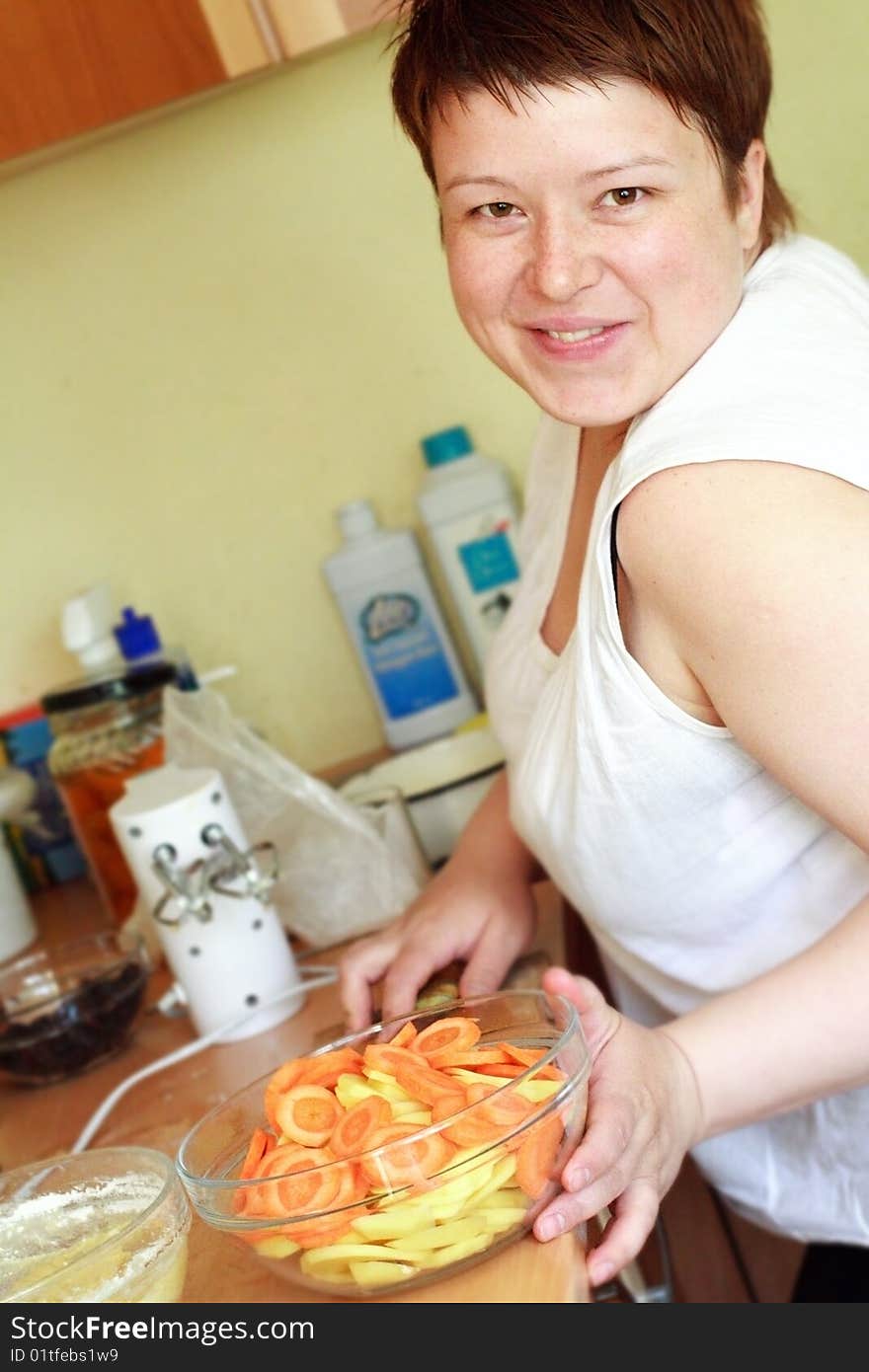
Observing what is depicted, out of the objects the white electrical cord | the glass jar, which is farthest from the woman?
the glass jar

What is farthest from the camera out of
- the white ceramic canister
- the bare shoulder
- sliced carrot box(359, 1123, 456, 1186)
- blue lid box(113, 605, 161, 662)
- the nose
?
blue lid box(113, 605, 161, 662)

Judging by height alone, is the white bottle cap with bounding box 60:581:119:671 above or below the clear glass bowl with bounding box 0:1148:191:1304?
above

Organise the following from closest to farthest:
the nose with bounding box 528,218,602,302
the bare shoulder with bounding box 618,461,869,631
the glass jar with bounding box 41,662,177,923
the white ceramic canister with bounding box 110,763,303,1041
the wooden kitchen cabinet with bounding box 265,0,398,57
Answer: the bare shoulder with bounding box 618,461,869,631 < the nose with bounding box 528,218,602,302 < the white ceramic canister with bounding box 110,763,303,1041 < the wooden kitchen cabinet with bounding box 265,0,398,57 < the glass jar with bounding box 41,662,177,923

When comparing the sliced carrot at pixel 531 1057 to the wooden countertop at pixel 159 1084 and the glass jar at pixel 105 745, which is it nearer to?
the wooden countertop at pixel 159 1084

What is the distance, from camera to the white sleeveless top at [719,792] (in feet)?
2.56

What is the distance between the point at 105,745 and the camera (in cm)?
148

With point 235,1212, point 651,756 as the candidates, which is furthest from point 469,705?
point 235,1212

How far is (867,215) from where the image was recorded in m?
1.60

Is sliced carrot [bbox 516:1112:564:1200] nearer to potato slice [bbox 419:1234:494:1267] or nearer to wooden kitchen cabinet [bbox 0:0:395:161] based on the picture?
potato slice [bbox 419:1234:494:1267]

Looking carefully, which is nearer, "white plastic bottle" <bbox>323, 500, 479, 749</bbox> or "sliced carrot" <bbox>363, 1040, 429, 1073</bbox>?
"sliced carrot" <bbox>363, 1040, 429, 1073</bbox>

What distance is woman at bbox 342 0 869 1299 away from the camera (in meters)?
0.73

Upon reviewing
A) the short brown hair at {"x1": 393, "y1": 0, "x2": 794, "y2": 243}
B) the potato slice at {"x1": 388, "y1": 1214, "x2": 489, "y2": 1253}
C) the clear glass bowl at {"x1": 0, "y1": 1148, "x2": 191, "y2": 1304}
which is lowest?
the potato slice at {"x1": 388, "y1": 1214, "x2": 489, "y2": 1253}

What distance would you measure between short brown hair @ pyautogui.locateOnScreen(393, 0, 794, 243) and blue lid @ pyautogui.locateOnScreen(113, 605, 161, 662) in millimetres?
815

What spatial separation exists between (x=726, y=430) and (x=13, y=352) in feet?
3.79
